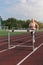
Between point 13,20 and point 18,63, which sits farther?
point 13,20

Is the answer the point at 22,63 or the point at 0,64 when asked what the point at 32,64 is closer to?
the point at 22,63

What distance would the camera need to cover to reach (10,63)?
38.3ft

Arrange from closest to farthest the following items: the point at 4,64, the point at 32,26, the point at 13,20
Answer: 1. the point at 4,64
2. the point at 32,26
3. the point at 13,20

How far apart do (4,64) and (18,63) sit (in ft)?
2.28

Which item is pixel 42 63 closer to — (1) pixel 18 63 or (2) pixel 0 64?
(1) pixel 18 63

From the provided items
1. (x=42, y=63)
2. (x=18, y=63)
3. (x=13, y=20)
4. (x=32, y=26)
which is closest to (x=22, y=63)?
(x=18, y=63)

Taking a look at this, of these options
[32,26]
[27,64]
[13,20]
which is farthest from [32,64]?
[13,20]

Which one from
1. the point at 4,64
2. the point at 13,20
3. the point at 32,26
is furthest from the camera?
the point at 13,20

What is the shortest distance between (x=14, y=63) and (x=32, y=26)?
502cm

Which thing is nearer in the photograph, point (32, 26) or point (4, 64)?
point (4, 64)

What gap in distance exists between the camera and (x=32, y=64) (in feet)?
37.6

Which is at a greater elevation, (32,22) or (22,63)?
(32,22)

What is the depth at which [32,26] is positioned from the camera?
16234 mm

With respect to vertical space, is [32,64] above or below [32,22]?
below
